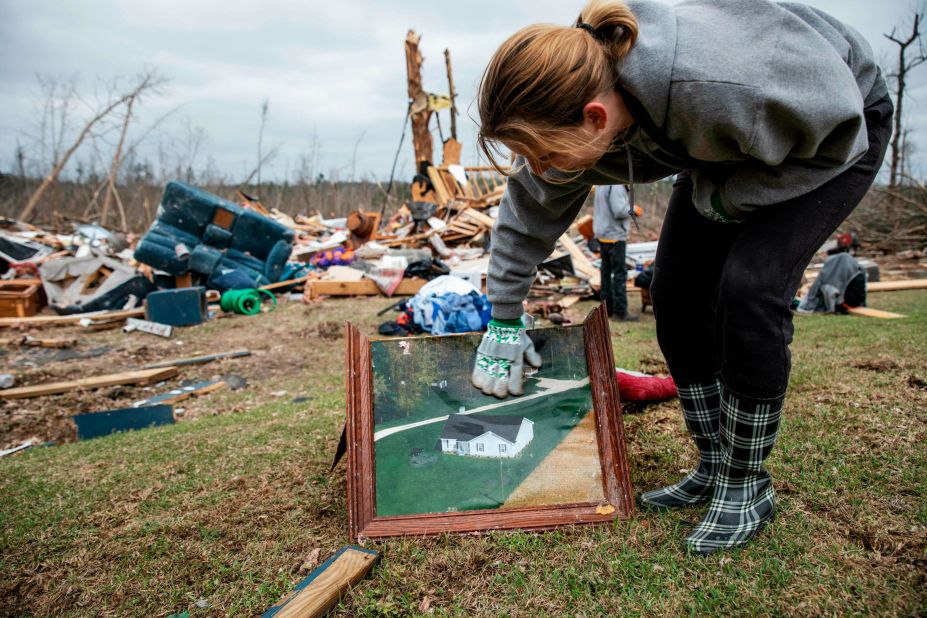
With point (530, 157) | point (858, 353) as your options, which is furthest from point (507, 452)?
point (858, 353)

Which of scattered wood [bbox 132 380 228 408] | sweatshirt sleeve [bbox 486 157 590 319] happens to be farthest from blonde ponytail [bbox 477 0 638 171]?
scattered wood [bbox 132 380 228 408]

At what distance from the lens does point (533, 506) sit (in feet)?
5.68

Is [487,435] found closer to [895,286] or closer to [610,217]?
[610,217]

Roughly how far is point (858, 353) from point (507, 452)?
3161 millimetres

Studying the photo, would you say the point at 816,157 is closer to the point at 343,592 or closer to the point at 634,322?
the point at 343,592

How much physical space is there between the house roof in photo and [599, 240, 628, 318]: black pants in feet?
15.4

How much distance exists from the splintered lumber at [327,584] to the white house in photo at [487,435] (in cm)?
44

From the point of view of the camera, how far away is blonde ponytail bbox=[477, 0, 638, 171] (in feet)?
3.88

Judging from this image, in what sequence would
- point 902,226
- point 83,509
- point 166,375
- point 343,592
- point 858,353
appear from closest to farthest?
point 343,592, point 83,509, point 858,353, point 166,375, point 902,226

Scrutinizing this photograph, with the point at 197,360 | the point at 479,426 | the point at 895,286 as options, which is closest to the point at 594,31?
the point at 479,426

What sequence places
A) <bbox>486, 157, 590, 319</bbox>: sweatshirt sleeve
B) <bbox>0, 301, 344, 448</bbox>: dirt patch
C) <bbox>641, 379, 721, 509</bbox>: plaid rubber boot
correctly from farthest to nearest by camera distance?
<bbox>0, 301, 344, 448</bbox>: dirt patch < <bbox>641, 379, 721, 509</bbox>: plaid rubber boot < <bbox>486, 157, 590, 319</bbox>: sweatshirt sleeve

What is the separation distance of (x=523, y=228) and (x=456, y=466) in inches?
32.0

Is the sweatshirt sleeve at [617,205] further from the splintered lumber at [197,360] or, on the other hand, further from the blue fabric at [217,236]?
the blue fabric at [217,236]

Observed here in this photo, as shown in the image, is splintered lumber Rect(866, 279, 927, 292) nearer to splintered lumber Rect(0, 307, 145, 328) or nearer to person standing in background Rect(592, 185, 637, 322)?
person standing in background Rect(592, 185, 637, 322)
